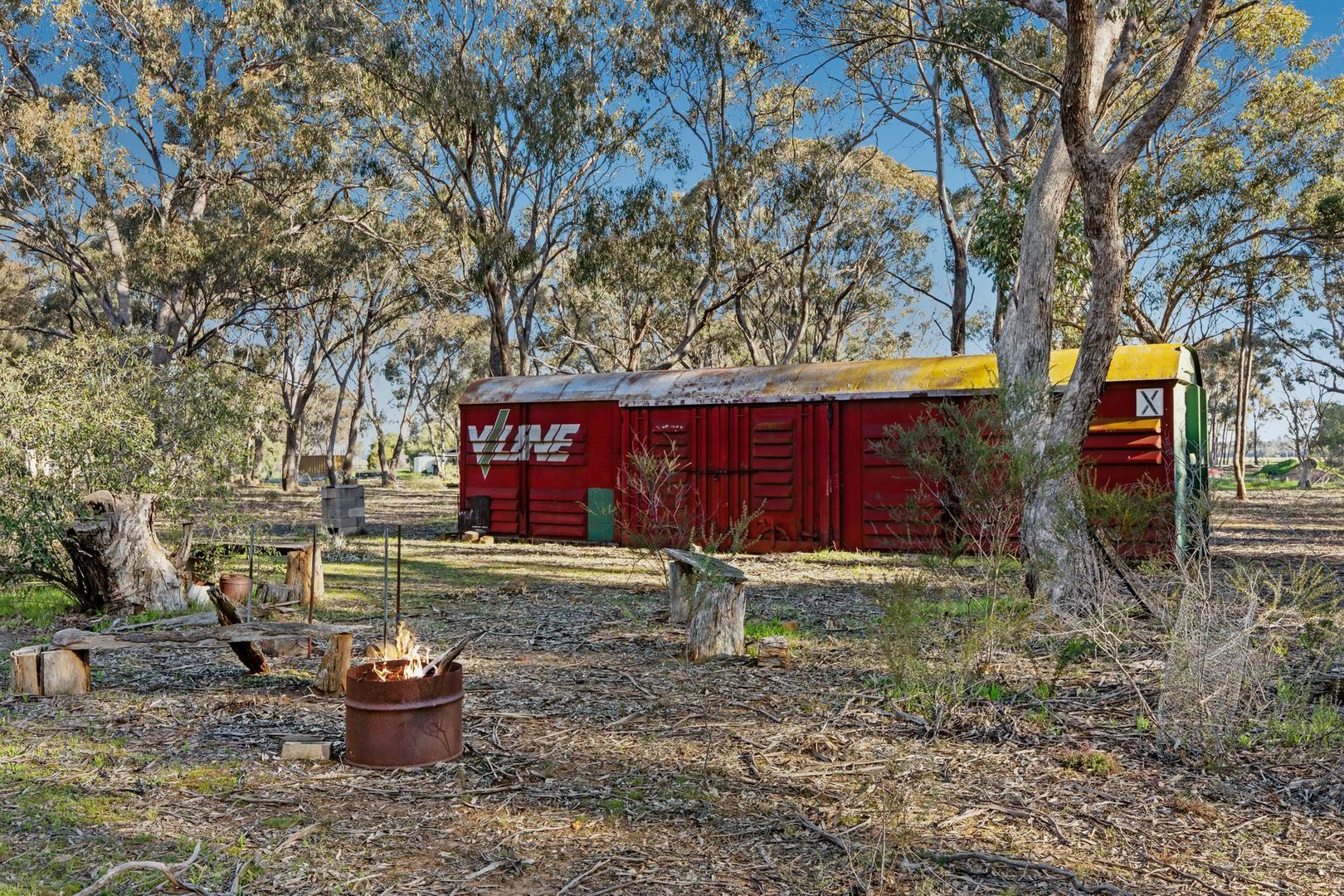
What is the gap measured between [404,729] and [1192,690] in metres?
3.85

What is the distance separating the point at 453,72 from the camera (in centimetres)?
2025

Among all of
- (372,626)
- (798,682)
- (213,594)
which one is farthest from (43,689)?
(798,682)

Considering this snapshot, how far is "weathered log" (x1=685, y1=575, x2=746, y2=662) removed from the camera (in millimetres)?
7094

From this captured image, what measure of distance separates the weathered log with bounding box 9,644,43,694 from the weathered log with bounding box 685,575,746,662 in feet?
13.9

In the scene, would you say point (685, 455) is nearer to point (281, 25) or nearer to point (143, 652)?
point (143, 652)

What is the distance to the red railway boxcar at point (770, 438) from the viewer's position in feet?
39.2

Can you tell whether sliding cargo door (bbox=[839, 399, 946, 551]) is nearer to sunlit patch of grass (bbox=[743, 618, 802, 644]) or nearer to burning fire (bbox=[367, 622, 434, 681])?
sunlit patch of grass (bbox=[743, 618, 802, 644])

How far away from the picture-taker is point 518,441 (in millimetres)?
16859

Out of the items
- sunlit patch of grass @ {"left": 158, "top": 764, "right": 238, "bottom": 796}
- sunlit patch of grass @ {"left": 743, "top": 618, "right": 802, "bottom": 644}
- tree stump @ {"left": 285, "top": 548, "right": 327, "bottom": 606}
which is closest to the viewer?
sunlit patch of grass @ {"left": 158, "top": 764, "right": 238, "bottom": 796}

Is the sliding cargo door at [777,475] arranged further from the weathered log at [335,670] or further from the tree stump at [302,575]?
the weathered log at [335,670]

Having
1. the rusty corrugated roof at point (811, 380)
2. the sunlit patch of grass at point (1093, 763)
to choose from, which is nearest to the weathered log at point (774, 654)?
the sunlit patch of grass at point (1093, 763)

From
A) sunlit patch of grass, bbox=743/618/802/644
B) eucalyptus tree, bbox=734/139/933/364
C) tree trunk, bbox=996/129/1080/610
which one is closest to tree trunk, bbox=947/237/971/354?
eucalyptus tree, bbox=734/139/933/364

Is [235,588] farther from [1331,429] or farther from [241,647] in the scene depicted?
[1331,429]

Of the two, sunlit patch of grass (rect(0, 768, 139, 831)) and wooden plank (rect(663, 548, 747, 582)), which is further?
wooden plank (rect(663, 548, 747, 582))
